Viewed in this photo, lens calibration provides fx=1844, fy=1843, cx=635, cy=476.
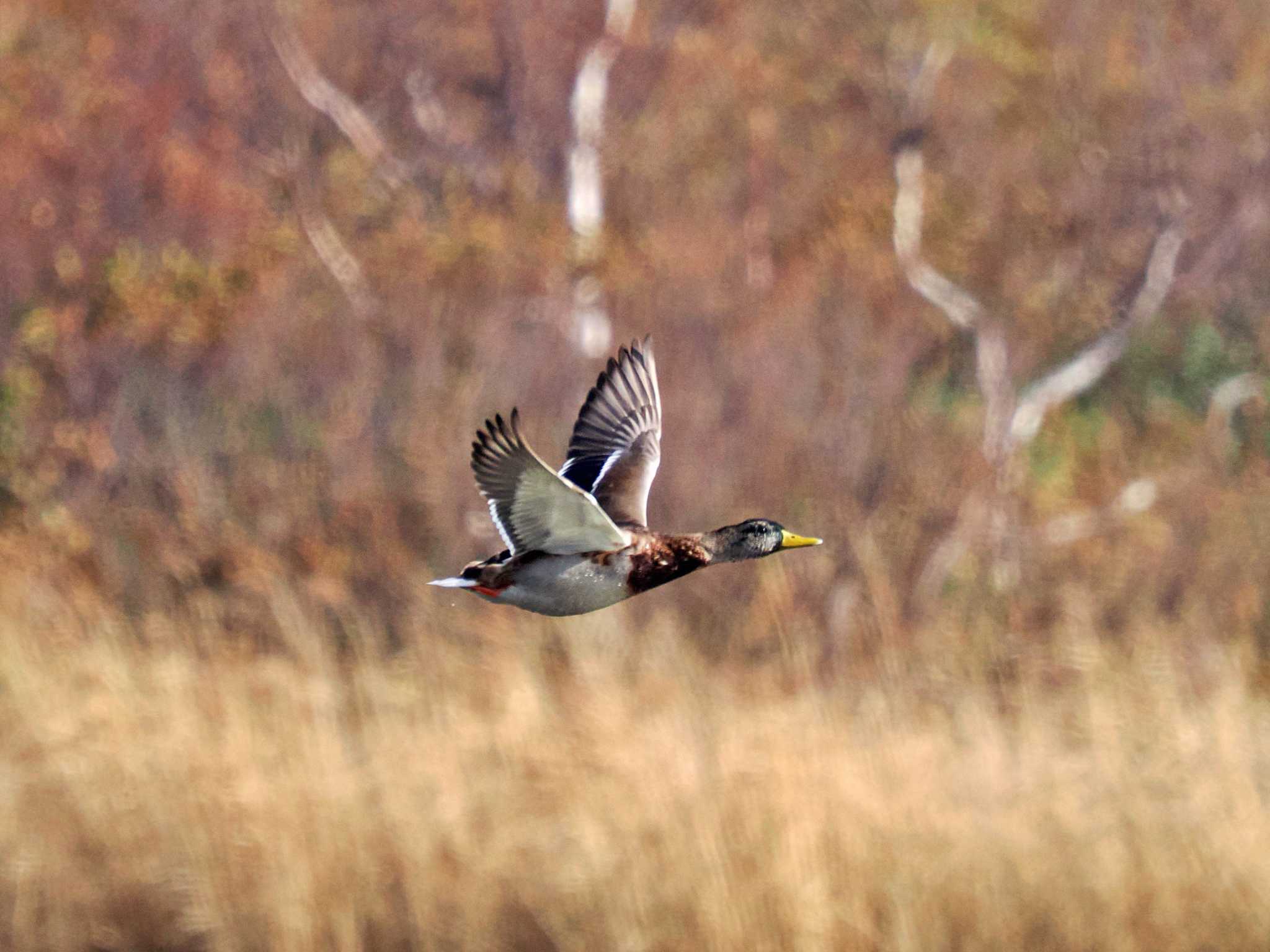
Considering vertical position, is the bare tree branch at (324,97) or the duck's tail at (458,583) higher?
the bare tree branch at (324,97)

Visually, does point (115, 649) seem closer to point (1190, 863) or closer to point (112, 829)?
point (112, 829)

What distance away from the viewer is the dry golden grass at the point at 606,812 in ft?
19.4

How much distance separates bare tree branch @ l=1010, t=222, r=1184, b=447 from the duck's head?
1053cm

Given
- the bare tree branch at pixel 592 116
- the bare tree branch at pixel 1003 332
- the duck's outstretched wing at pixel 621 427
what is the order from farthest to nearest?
the bare tree branch at pixel 592 116
the bare tree branch at pixel 1003 332
the duck's outstretched wing at pixel 621 427

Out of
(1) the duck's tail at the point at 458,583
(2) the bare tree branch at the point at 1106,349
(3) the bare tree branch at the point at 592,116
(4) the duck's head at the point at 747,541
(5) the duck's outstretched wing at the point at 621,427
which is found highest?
(3) the bare tree branch at the point at 592,116

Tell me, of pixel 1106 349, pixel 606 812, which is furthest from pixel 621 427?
pixel 1106 349

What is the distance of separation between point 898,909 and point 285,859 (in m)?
2.08

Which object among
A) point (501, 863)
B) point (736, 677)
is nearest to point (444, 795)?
point (501, 863)

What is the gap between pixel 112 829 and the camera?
6.59 metres

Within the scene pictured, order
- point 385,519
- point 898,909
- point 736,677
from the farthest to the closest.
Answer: point 385,519, point 736,677, point 898,909

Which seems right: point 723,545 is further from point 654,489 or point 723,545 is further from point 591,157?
point 591,157

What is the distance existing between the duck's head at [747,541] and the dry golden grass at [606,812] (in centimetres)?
217

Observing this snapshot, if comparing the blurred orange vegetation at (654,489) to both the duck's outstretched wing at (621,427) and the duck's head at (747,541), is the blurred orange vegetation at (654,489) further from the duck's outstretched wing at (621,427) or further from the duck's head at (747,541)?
the duck's head at (747,541)

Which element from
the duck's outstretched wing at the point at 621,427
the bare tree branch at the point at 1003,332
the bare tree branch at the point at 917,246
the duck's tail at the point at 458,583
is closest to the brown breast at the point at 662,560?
the duck's tail at the point at 458,583
